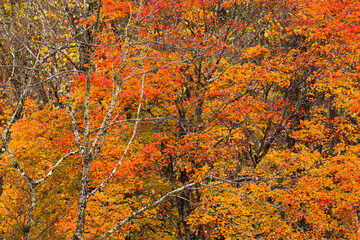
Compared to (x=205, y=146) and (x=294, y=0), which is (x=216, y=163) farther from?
(x=294, y=0)

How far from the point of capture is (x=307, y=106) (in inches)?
845

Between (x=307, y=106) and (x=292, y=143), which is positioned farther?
(x=307, y=106)

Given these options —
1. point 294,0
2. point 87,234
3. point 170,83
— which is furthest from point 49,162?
point 294,0

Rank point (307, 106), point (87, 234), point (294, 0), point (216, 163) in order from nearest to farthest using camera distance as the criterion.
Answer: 1. point (87, 234)
2. point (216, 163)
3. point (294, 0)
4. point (307, 106)

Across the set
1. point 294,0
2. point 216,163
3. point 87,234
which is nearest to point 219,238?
point 216,163

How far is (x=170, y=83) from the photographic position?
1441 centimetres

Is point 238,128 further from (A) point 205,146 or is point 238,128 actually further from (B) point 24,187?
(B) point 24,187

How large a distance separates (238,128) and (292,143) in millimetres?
4497

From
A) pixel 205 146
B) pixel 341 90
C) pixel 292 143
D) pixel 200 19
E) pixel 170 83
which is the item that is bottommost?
pixel 292 143

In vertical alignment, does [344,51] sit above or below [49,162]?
above

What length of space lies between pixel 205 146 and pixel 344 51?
349 inches

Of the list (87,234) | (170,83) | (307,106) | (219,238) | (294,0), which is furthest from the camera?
(307,106)

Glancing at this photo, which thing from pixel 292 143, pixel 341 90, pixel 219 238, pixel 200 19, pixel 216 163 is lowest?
pixel 219 238

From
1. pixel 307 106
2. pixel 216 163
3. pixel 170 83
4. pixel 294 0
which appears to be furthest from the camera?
pixel 307 106
